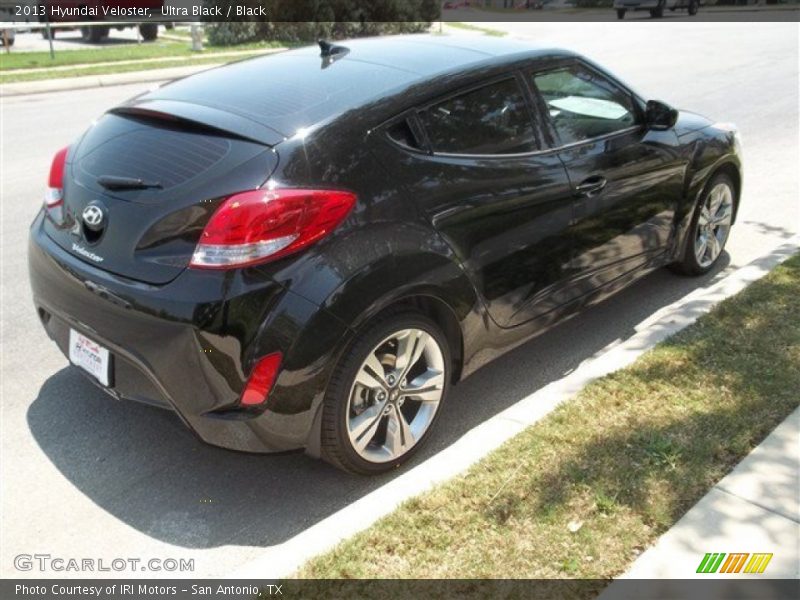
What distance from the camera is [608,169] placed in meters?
4.32

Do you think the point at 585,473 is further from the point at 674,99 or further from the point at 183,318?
the point at 674,99

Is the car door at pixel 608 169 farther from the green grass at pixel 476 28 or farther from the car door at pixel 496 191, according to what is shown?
the green grass at pixel 476 28

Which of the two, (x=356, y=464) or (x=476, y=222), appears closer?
(x=356, y=464)

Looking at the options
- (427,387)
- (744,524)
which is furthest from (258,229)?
(744,524)

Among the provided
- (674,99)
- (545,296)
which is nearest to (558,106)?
(545,296)

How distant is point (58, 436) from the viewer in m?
3.75

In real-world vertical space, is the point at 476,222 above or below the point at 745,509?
above

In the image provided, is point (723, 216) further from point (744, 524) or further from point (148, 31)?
point (148, 31)

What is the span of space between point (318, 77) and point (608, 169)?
5.35 feet

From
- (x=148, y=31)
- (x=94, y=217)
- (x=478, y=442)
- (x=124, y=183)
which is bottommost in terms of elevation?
(x=478, y=442)

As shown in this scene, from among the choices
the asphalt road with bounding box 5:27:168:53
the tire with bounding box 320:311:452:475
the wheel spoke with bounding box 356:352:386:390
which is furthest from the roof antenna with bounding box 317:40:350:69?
the asphalt road with bounding box 5:27:168:53

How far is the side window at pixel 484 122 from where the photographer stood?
361cm

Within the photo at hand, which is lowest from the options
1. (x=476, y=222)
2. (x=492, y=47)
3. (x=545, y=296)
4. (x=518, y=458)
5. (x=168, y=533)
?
(x=168, y=533)

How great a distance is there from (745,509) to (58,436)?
297cm
